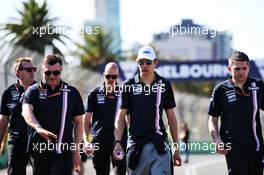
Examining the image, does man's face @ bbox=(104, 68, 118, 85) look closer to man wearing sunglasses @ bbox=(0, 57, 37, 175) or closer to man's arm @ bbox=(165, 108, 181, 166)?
man wearing sunglasses @ bbox=(0, 57, 37, 175)

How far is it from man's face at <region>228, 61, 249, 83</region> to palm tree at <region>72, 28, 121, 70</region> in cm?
5511

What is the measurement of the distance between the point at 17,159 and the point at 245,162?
321 cm

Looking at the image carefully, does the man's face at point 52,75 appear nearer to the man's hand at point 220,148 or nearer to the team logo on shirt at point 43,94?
the team logo on shirt at point 43,94

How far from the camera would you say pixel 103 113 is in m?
12.1

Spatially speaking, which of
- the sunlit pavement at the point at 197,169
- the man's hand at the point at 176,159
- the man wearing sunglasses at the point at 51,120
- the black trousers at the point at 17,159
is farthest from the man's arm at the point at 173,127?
the sunlit pavement at the point at 197,169

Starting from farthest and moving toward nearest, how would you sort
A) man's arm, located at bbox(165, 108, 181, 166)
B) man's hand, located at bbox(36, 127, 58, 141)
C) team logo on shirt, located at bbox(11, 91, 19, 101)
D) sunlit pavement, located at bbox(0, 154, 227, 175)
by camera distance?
sunlit pavement, located at bbox(0, 154, 227, 175), team logo on shirt, located at bbox(11, 91, 19, 101), man's arm, located at bbox(165, 108, 181, 166), man's hand, located at bbox(36, 127, 58, 141)

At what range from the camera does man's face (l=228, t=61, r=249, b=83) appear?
9471mm

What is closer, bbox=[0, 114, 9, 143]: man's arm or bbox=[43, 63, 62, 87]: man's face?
bbox=[43, 63, 62, 87]: man's face

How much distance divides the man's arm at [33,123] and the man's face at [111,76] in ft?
10.8

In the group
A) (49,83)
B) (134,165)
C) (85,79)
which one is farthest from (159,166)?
(85,79)

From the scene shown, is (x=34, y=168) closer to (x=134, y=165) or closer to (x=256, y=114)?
(x=134, y=165)

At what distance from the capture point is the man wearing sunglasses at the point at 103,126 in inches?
474

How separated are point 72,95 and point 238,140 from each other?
6.56 ft

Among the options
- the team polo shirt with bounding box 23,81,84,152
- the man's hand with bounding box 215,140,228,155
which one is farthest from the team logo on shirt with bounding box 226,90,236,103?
the team polo shirt with bounding box 23,81,84,152
